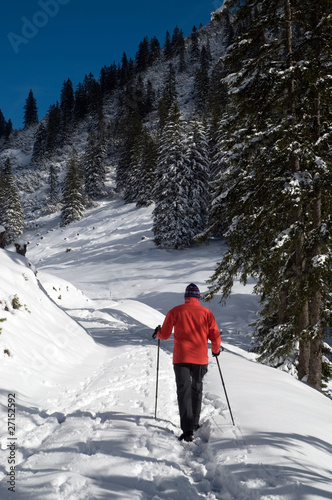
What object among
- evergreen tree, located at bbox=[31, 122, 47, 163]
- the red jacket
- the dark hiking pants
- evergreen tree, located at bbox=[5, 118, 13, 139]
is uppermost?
evergreen tree, located at bbox=[5, 118, 13, 139]

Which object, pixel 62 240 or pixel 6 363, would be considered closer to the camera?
pixel 6 363

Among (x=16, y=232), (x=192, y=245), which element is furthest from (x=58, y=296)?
(x=16, y=232)

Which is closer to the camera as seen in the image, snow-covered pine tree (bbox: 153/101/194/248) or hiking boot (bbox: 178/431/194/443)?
hiking boot (bbox: 178/431/194/443)

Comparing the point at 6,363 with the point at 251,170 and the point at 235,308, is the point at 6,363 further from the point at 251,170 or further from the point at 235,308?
the point at 235,308

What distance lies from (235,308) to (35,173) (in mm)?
73770

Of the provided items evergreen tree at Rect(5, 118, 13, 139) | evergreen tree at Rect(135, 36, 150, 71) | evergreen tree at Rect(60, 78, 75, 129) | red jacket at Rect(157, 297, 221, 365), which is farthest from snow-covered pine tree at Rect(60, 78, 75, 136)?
red jacket at Rect(157, 297, 221, 365)

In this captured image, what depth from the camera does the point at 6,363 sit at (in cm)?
504

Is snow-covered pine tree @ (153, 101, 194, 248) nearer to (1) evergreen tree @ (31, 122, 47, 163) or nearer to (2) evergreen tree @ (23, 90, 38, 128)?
(1) evergreen tree @ (31, 122, 47, 163)

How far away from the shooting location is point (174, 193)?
30625mm

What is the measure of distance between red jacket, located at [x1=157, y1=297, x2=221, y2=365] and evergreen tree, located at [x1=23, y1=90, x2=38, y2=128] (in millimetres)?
127974

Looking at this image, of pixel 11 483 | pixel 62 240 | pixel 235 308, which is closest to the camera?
pixel 11 483

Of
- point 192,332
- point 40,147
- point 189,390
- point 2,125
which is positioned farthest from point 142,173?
point 2,125

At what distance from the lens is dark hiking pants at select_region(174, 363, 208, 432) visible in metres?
3.95

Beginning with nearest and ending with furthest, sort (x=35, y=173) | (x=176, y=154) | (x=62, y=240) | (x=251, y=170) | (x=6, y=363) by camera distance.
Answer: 1. (x=6, y=363)
2. (x=251, y=170)
3. (x=176, y=154)
4. (x=62, y=240)
5. (x=35, y=173)
